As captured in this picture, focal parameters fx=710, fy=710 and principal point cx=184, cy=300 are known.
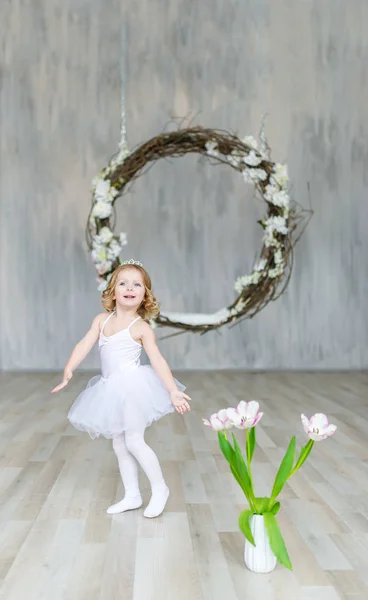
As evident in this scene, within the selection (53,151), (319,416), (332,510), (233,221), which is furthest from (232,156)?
(319,416)

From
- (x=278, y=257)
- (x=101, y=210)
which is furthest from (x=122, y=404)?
(x=278, y=257)

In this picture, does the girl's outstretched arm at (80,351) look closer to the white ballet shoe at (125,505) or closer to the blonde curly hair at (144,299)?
the blonde curly hair at (144,299)

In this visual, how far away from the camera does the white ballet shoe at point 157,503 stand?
2291mm

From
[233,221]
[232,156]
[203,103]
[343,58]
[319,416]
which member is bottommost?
[319,416]

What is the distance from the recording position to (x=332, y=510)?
239cm

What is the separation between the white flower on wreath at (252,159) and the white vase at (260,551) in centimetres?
353

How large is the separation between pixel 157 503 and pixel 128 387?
1.27 feet

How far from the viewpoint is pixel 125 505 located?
92.8 inches

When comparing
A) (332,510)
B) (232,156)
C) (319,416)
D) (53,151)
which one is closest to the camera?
(319,416)

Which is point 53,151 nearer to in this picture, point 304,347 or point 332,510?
point 304,347

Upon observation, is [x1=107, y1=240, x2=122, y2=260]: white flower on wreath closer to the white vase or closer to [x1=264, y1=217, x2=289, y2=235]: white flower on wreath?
[x1=264, y1=217, x2=289, y2=235]: white flower on wreath

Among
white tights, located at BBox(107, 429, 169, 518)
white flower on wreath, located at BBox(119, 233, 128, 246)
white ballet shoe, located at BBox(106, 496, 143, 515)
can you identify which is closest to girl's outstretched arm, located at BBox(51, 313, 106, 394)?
white tights, located at BBox(107, 429, 169, 518)

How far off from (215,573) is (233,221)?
506 cm

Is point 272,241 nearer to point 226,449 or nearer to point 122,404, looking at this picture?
point 122,404
